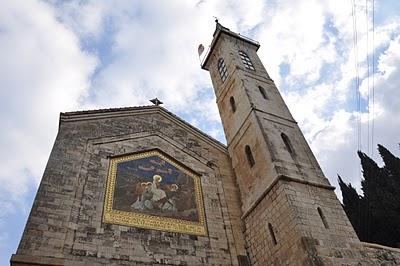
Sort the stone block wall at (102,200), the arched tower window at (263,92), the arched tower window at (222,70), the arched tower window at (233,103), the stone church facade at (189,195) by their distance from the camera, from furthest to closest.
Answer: the arched tower window at (222,70) < the arched tower window at (233,103) < the arched tower window at (263,92) < the stone church facade at (189,195) < the stone block wall at (102,200)

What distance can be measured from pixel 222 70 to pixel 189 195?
775 centimetres

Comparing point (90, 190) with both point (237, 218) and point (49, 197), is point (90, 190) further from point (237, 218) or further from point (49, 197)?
point (237, 218)

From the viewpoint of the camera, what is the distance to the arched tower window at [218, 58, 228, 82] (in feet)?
56.7

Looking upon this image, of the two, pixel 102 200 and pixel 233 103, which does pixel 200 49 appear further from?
pixel 102 200

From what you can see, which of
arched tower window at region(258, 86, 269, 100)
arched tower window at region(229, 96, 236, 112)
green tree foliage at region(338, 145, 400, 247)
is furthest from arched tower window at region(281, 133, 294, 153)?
green tree foliage at region(338, 145, 400, 247)

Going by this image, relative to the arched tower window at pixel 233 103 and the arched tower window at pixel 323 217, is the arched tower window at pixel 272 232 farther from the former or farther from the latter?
the arched tower window at pixel 233 103

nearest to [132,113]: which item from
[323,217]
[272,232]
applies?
[272,232]

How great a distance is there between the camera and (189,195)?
41.8ft

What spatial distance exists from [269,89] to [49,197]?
34.6ft

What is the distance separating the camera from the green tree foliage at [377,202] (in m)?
Result: 20.0

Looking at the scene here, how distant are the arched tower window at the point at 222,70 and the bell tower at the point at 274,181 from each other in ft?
0.24

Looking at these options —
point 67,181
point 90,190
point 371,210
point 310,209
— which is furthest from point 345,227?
point 371,210

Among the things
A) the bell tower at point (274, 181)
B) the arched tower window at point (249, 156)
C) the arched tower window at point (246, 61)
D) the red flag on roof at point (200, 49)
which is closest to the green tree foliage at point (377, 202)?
the bell tower at point (274, 181)

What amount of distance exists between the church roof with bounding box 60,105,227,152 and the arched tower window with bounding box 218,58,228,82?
3.38 metres
